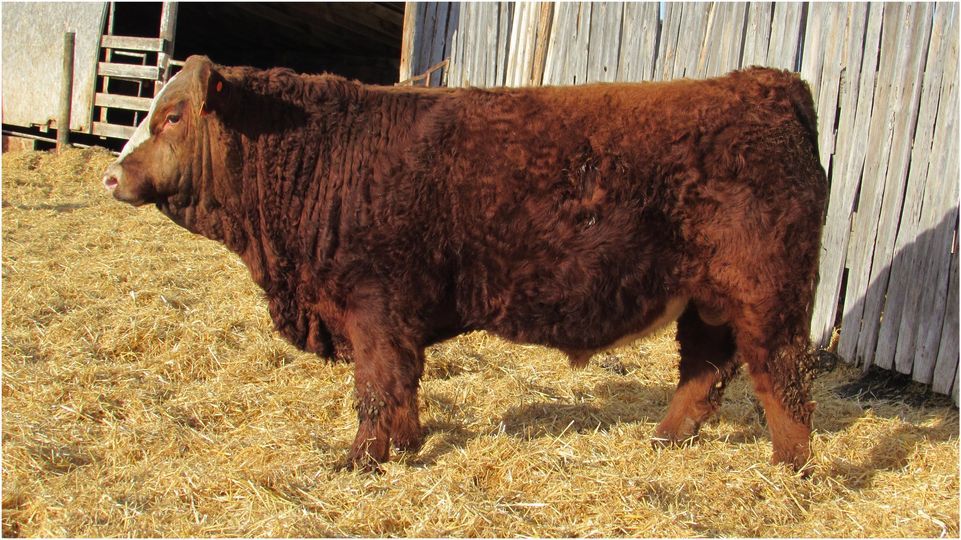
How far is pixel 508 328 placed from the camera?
3879 millimetres

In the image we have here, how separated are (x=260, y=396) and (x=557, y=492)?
2.06 metres

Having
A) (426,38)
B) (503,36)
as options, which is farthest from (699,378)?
(426,38)

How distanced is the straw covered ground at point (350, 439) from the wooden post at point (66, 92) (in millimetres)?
7154

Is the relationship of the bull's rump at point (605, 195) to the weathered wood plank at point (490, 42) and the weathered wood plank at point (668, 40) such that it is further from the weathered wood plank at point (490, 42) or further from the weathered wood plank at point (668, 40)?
the weathered wood plank at point (490, 42)

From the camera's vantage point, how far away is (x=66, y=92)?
1263 cm

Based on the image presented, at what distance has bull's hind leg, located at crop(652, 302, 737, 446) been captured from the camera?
14.5 feet

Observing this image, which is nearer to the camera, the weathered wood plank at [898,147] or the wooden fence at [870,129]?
the wooden fence at [870,129]

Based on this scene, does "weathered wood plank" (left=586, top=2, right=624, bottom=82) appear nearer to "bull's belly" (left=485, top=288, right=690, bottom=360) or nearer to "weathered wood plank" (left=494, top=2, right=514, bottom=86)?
"weathered wood plank" (left=494, top=2, right=514, bottom=86)

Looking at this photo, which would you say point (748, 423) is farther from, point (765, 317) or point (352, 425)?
point (352, 425)

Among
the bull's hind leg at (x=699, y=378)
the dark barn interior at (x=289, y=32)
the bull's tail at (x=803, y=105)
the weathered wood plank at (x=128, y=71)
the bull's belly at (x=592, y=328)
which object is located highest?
the dark barn interior at (x=289, y=32)

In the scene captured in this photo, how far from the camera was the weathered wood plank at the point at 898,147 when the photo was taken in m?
5.00

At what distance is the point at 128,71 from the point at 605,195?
35.8ft

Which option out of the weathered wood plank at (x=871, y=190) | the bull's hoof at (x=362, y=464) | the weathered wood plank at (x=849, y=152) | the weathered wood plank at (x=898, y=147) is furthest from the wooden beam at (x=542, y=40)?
the bull's hoof at (x=362, y=464)

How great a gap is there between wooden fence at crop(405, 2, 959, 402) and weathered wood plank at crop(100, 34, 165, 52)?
26.4ft
